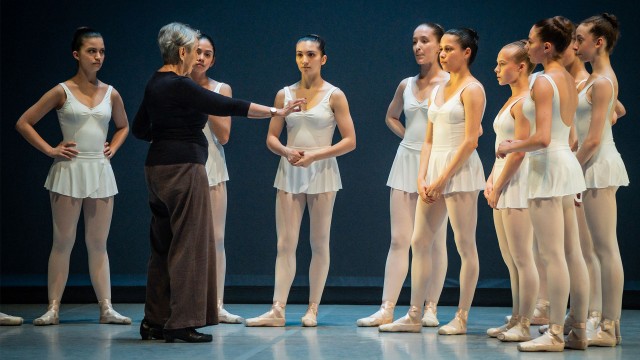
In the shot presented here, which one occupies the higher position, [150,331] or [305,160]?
[305,160]

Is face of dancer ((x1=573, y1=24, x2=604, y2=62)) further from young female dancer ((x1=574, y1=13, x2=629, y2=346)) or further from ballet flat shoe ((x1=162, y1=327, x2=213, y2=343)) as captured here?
ballet flat shoe ((x1=162, y1=327, x2=213, y2=343))

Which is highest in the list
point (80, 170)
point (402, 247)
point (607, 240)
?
point (80, 170)

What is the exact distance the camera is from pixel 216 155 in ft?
19.9

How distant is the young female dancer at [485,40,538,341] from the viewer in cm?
479

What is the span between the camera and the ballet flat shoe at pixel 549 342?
449 cm

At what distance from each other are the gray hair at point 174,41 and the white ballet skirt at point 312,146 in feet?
3.45

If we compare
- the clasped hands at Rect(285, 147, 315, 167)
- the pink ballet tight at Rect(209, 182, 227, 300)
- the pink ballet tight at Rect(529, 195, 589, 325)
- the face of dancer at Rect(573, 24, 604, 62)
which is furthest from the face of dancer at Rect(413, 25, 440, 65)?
the pink ballet tight at Rect(529, 195, 589, 325)

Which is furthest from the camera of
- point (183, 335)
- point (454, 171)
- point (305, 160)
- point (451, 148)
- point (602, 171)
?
point (305, 160)

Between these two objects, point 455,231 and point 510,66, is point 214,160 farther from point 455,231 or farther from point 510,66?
point 510,66

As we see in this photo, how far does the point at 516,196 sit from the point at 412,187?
1.08 meters

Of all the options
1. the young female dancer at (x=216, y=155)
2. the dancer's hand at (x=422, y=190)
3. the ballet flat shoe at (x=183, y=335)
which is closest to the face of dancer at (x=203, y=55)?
the young female dancer at (x=216, y=155)

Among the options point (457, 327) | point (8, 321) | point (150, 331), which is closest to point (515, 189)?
point (457, 327)

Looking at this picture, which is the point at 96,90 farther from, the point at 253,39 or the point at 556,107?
the point at 556,107

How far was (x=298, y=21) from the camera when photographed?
759 centimetres
